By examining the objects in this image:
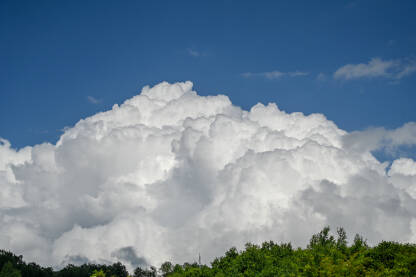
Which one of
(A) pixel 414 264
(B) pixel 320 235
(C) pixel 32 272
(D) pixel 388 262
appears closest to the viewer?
(A) pixel 414 264

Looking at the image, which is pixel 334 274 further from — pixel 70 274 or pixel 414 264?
pixel 70 274

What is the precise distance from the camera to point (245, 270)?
7106cm

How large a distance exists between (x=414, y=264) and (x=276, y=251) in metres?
28.7

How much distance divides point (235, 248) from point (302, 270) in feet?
70.0

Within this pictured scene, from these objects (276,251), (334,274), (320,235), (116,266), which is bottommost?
(334,274)

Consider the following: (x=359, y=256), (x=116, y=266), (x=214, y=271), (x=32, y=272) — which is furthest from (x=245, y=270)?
(x=116, y=266)

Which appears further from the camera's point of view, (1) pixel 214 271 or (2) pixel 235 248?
(2) pixel 235 248

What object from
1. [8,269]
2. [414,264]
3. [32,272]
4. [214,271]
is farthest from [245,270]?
[32,272]

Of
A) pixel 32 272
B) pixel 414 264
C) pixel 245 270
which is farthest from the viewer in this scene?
pixel 32 272

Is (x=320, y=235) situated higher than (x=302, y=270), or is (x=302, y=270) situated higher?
(x=320, y=235)

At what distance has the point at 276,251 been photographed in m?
79.8

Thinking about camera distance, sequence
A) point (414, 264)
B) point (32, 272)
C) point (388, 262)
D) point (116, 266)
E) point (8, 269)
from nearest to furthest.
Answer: point (414, 264) → point (388, 262) → point (8, 269) → point (32, 272) → point (116, 266)

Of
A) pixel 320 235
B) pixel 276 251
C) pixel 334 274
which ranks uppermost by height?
pixel 320 235

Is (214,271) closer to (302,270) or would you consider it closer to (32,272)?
(302,270)
